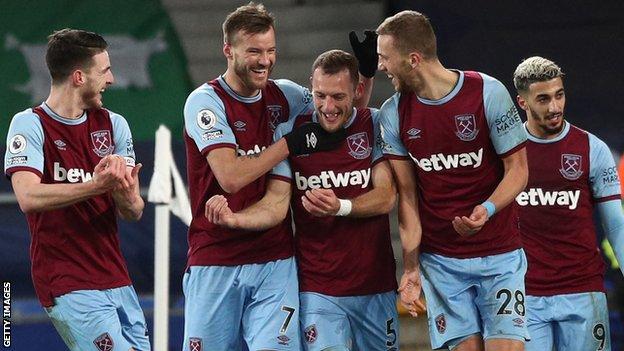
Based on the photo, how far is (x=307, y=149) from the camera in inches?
216

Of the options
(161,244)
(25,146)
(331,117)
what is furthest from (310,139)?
(161,244)

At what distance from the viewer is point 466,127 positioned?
17.7 feet

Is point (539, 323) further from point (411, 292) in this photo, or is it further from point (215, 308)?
point (215, 308)

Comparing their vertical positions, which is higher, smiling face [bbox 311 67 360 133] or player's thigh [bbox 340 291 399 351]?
smiling face [bbox 311 67 360 133]

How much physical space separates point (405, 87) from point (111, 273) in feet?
5.05

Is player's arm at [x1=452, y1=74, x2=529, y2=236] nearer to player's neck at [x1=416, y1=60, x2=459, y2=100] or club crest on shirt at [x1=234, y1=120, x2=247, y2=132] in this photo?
player's neck at [x1=416, y1=60, x2=459, y2=100]

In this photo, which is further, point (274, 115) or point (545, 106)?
point (545, 106)

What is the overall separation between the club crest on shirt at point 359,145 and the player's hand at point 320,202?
1.05 feet

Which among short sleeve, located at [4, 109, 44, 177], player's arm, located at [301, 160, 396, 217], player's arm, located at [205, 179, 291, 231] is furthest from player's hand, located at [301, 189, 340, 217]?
short sleeve, located at [4, 109, 44, 177]

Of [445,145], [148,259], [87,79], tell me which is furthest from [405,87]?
[148,259]

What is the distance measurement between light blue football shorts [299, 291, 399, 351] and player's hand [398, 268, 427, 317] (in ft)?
0.78

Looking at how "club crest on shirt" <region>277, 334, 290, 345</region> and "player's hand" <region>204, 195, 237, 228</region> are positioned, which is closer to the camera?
"player's hand" <region>204, 195, 237, 228</region>

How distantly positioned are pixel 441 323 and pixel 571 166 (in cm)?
116

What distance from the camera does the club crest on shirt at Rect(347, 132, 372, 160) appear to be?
220 inches
